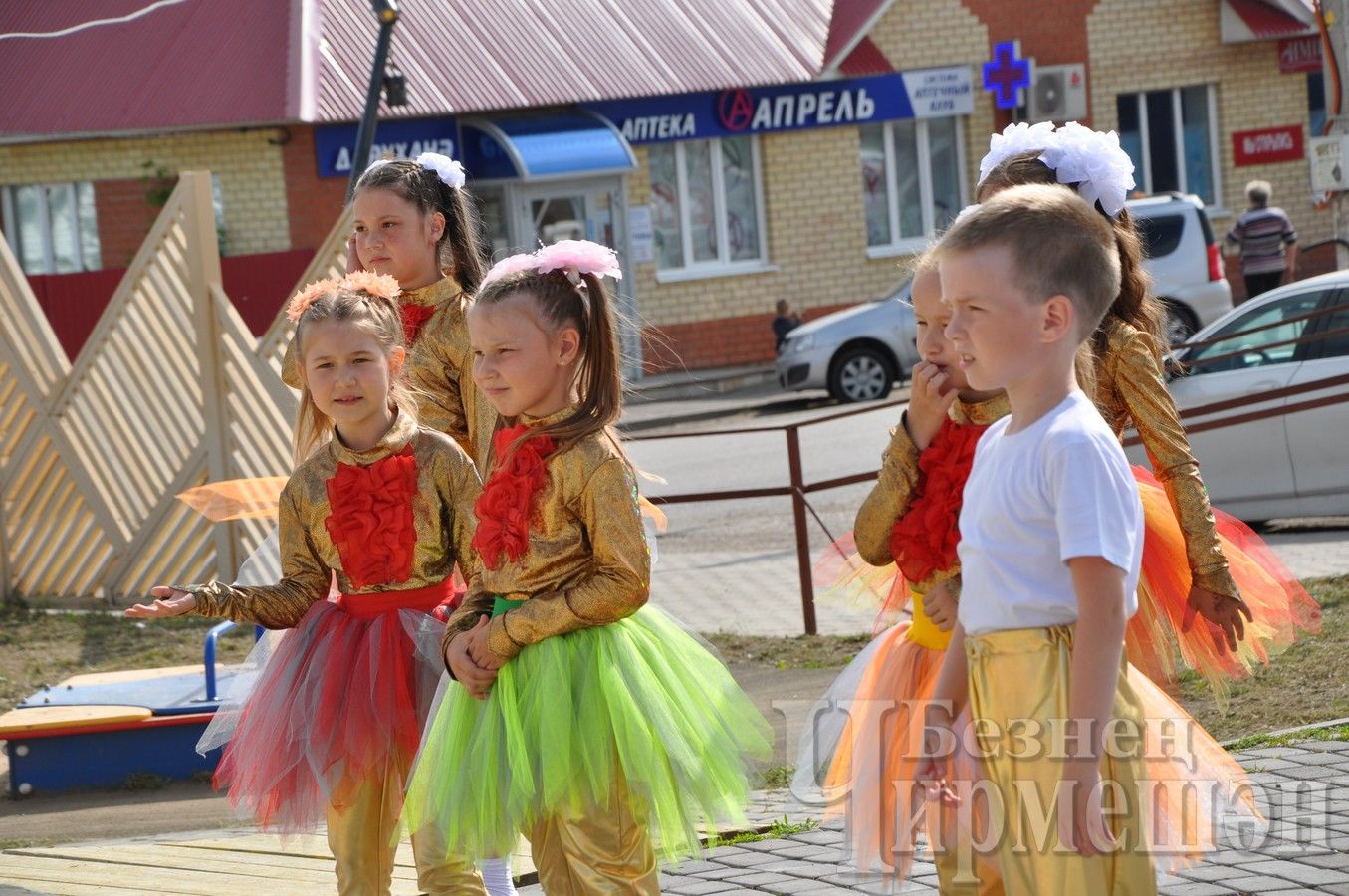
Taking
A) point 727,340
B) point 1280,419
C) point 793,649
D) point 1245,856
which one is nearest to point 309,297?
point 1245,856

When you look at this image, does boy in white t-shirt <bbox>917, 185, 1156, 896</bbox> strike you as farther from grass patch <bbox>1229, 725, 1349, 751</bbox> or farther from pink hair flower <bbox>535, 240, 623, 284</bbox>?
grass patch <bbox>1229, 725, 1349, 751</bbox>

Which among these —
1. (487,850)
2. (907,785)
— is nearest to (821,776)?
(907,785)

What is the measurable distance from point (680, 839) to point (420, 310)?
74.5 inches

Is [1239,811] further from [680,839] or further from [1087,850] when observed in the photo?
[680,839]

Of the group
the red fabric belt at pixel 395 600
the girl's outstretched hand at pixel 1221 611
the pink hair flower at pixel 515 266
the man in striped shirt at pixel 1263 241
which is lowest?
the girl's outstretched hand at pixel 1221 611

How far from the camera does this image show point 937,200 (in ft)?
89.7

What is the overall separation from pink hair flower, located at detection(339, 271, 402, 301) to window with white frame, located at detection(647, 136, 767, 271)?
2118 cm

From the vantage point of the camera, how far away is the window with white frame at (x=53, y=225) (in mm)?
23016

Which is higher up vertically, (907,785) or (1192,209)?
(1192,209)

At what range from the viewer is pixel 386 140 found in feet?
77.0

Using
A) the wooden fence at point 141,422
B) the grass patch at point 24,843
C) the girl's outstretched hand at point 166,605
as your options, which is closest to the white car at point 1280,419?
the wooden fence at point 141,422

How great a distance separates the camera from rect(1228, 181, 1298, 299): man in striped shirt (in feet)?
62.8

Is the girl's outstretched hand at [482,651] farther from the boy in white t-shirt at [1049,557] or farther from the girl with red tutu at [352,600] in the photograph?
the boy in white t-shirt at [1049,557]

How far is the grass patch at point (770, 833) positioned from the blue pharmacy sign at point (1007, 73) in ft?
74.2
